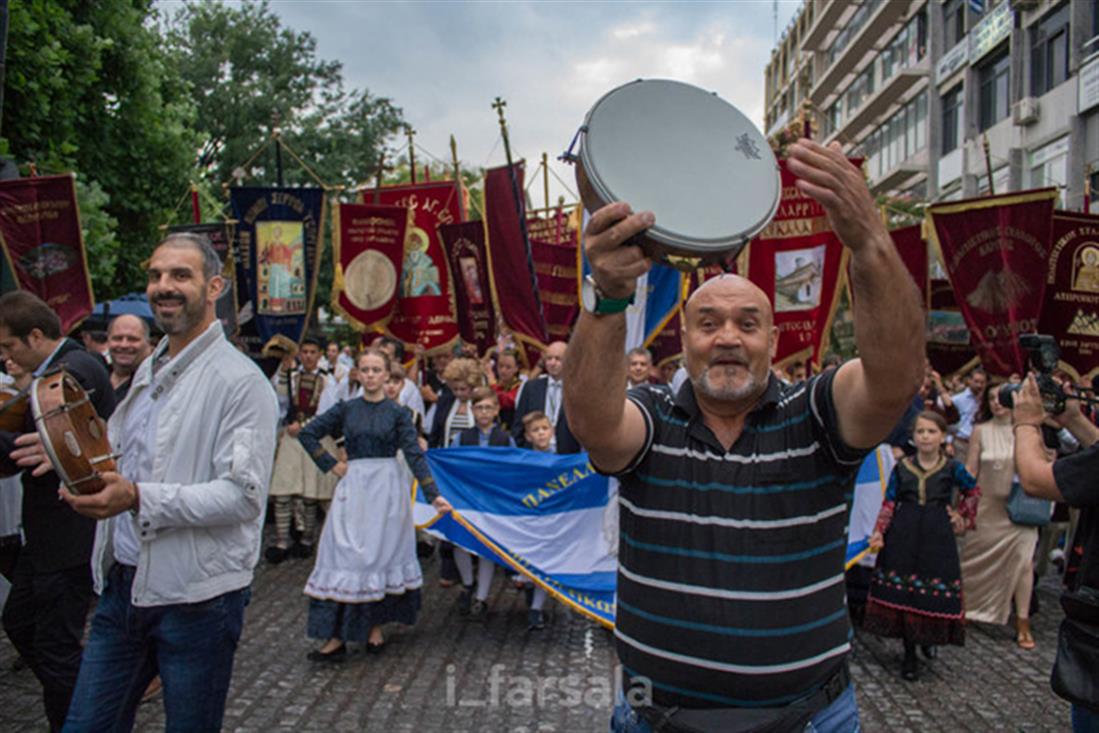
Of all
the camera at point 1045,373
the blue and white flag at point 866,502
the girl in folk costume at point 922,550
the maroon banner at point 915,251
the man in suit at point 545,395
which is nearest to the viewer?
the camera at point 1045,373

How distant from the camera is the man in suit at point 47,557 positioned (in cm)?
427

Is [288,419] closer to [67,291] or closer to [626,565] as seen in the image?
[67,291]

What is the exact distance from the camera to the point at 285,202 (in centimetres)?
1048

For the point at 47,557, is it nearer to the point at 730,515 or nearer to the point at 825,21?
the point at 730,515

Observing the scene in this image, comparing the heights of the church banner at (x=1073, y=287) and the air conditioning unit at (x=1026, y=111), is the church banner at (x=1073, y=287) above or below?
below

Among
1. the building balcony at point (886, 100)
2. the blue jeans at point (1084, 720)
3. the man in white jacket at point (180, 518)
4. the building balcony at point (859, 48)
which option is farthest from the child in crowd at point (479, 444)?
the building balcony at point (859, 48)

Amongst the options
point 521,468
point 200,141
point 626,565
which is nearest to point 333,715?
point 521,468

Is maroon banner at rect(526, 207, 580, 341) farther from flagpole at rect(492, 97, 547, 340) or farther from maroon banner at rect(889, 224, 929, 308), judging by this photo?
maroon banner at rect(889, 224, 929, 308)

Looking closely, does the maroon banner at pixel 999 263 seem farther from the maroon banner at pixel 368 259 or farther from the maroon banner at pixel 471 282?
the maroon banner at pixel 368 259

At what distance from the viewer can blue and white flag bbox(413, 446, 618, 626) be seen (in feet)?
22.5

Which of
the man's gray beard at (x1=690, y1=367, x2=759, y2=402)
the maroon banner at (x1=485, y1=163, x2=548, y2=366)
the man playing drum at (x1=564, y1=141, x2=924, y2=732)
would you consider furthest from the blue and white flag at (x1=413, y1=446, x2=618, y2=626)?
the man's gray beard at (x1=690, y1=367, x2=759, y2=402)

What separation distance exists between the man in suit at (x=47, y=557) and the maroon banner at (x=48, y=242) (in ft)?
14.6

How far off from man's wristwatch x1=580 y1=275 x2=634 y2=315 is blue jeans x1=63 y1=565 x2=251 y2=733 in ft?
5.92

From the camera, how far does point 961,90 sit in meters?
33.2
